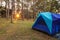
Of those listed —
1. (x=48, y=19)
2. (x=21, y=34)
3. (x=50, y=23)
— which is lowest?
(x=21, y=34)

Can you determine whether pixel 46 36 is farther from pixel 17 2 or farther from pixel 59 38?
pixel 17 2

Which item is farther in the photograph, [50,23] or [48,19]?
[48,19]

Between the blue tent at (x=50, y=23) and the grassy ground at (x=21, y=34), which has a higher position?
the blue tent at (x=50, y=23)

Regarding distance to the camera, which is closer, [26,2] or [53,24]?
[53,24]

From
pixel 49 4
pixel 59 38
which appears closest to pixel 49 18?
pixel 59 38

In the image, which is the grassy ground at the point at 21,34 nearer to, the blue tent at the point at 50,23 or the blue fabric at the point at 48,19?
the blue tent at the point at 50,23

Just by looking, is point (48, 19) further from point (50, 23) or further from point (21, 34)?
point (21, 34)

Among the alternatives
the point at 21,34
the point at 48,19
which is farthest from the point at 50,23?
the point at 21,34

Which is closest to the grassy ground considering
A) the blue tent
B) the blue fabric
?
the blue tent

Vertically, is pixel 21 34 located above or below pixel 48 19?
below

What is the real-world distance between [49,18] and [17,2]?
1050cm

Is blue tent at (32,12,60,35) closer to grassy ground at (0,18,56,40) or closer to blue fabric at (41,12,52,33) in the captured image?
blue fabric at (41,12,52,33)

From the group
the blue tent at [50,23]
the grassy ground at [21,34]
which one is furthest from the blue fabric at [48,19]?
the grassy ground at [21,34]

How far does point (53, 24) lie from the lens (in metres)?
7.83
